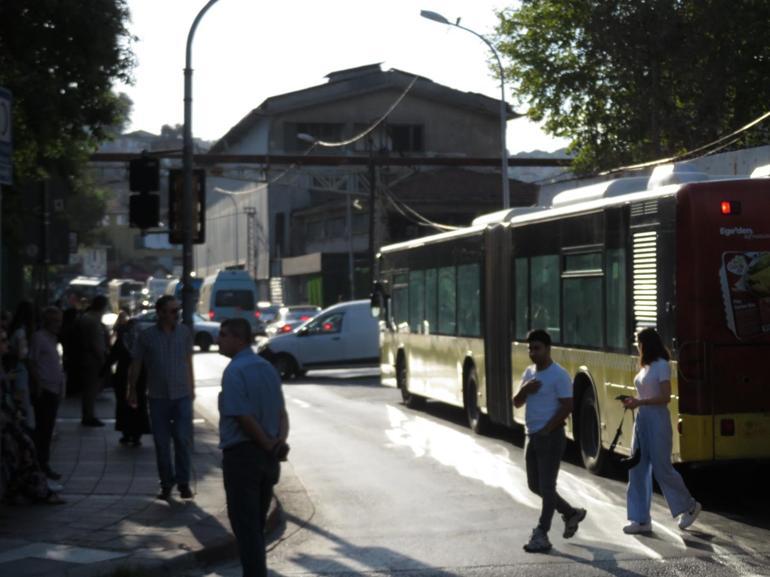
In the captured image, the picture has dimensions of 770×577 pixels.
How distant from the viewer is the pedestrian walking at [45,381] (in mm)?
14758

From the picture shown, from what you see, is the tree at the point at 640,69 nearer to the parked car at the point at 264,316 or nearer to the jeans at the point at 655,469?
the parked car at the point at 264,316

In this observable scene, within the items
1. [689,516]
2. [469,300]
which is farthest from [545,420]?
[469,300]

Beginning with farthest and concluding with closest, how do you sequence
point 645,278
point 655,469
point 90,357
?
point 90,357
point 645,278
point 655,469

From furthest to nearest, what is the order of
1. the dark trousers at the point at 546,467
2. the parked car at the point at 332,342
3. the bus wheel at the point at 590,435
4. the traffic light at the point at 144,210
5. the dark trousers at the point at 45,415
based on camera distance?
the parked car at the point at 332,342 → the traffic light at the point at 144,210 → the bus wheel at the point at 590,435 → the dark trousers at the point at 45,415 → the dark trousers at the point at 546,467

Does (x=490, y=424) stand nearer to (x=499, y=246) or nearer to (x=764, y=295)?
(x=499, y=246)

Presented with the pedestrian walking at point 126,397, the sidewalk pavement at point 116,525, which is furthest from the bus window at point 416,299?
the sidewalk pavement at point 116,525

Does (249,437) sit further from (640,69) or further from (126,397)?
(640,69)

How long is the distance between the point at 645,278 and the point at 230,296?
47747 mm

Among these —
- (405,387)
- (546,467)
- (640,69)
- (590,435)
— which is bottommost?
(405,387)

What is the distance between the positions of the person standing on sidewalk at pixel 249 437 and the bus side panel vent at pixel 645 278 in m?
5.98

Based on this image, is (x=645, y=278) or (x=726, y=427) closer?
(x=726, y=427)

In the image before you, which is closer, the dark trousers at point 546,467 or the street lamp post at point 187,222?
the dark trousers at point 546,467

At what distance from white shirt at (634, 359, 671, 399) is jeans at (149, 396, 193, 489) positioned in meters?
4.10

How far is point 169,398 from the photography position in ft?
44.7
